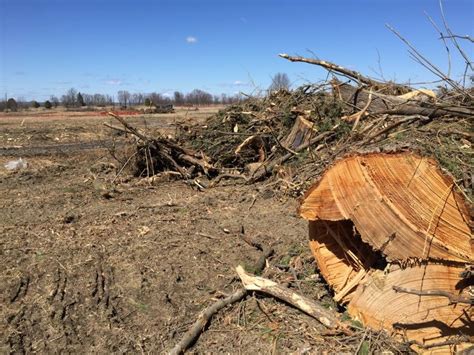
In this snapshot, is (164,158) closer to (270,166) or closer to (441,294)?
(270,166)

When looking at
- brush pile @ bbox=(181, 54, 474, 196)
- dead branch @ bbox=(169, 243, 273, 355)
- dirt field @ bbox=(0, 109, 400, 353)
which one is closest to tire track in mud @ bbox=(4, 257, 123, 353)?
dirt field @ bbox=(0, 109, 400, 353)

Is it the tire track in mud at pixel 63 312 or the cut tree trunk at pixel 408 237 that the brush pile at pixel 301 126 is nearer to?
the cut tree trunk at pixel 408 237

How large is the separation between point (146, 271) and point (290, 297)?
1347 millimetres

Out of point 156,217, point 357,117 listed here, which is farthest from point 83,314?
point 357,117

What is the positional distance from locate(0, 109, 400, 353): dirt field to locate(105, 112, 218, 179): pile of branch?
1.13 metres

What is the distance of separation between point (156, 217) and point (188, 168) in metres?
2.54

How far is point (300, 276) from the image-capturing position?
3695 millimetres

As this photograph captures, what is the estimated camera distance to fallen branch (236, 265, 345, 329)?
9.80ft

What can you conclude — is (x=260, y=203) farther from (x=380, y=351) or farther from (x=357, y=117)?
(x=380, y=351)

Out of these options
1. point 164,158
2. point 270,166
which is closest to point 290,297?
point 270,166

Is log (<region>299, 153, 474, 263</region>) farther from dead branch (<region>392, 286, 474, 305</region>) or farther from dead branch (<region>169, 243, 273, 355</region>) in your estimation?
dead branch (<region>169, 243, 273, 355</region>)

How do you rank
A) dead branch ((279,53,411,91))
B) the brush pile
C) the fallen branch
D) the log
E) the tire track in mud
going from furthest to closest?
dead branch ((279,53,411,91))
the brush pile
the tire track in mud
the fallen branch
the log

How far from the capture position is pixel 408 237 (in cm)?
258

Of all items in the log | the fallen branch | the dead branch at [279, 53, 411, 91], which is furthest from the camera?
the dead branch at [279, 53, 411, 91]
